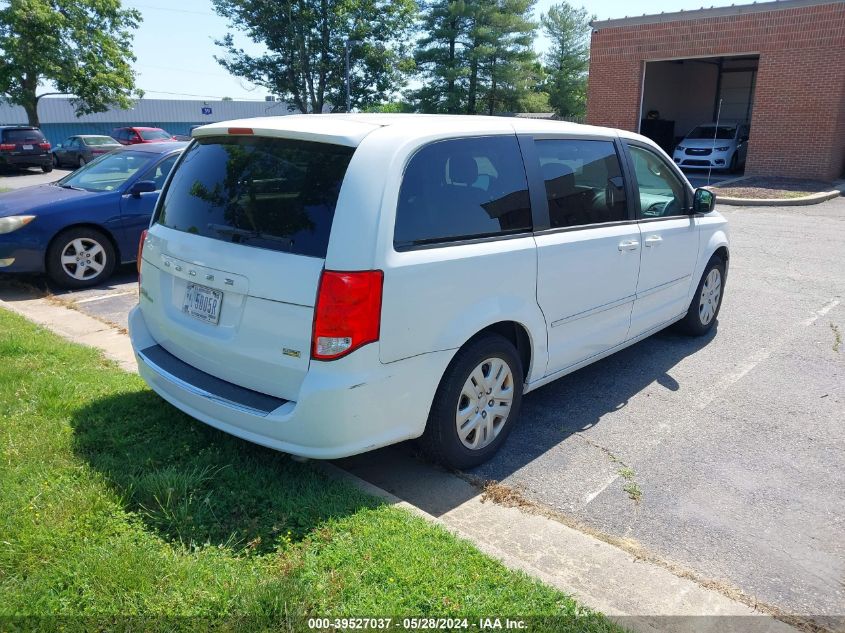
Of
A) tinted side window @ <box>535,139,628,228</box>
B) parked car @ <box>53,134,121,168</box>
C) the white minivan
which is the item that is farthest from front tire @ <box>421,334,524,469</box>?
parked car @ <box>53,134,121,168</box>

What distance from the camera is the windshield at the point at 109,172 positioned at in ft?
27.9

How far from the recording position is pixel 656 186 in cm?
557

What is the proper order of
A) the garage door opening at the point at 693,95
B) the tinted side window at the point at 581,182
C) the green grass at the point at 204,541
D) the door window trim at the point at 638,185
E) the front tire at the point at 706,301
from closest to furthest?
the green grass at the point at 204,541, the tinted side window at the point at 581,182, the door window trim at the point at 638,185, the front tire at the point at 706,301, the garage door opening at the point at 693,95

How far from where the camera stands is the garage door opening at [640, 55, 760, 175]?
27609 millimetres

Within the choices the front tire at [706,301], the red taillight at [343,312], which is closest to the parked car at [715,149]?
the front tire at [706,301]

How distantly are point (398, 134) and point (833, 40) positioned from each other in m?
21.2

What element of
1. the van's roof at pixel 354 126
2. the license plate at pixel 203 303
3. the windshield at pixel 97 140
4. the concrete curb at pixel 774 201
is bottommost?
the concrete curb at pixel 774 201

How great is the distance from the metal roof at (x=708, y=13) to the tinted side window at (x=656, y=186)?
60.3 ft

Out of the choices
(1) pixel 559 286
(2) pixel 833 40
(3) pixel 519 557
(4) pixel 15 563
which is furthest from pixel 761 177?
(4) pixel 15 563

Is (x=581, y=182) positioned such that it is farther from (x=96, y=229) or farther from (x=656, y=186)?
(x=96, y=229)

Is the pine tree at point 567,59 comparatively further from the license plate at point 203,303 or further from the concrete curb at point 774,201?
the license plate at point 203,303

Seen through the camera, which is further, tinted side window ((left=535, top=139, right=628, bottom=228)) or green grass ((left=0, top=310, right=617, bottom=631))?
tinted side window ((left=535, top=139, right=628, bottom=228))

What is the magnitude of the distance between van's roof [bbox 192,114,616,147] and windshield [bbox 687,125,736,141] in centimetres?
2167

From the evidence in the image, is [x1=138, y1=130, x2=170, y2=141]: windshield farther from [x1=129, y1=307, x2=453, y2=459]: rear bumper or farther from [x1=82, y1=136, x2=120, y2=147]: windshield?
[x1=129, y1=307, x2=453, y2=459]: rear bumper
